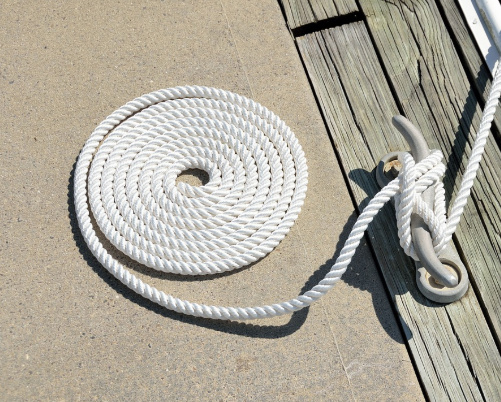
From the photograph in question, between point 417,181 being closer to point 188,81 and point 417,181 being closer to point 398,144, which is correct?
point 398,144

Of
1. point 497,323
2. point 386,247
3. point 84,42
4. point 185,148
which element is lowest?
point 497,323

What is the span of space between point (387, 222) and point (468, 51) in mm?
683

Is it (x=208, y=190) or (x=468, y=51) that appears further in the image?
(x=468, y=51)

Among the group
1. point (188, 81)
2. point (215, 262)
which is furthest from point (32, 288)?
point (188, 81)

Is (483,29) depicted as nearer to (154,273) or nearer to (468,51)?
(468,51)

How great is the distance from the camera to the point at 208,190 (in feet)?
5.92

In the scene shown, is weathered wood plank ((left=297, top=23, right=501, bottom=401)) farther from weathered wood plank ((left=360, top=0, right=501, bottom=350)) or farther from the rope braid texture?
the rope braid texture

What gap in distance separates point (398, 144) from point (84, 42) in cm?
114

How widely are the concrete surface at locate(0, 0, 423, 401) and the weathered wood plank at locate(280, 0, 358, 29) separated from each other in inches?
2.2

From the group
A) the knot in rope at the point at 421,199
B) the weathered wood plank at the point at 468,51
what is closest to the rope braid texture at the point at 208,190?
the knot in rope at the point at 421,199

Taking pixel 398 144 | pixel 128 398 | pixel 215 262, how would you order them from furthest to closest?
pixel 398 144 → pixel 215 262 → pixel 128 398

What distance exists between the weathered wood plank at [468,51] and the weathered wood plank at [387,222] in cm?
28

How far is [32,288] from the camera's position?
1.69 m

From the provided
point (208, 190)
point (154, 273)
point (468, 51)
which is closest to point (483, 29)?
point (468, 51)
